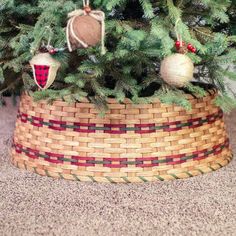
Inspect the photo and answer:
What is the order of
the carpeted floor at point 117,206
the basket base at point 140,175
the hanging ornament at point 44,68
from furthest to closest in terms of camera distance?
the basket base at point 140,175 < the hanging ornament at point 44,68 < the carpeted floor at point 117,206

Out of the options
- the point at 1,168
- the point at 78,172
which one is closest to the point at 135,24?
the point at 78,172

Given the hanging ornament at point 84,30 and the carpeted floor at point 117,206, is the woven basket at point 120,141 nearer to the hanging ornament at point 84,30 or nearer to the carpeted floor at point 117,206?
the carpeted floor at point 117,206

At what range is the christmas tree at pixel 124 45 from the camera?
1.08 meters

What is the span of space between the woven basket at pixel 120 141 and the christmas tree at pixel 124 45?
6 cm

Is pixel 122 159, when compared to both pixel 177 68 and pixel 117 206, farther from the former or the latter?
pixel 177 68

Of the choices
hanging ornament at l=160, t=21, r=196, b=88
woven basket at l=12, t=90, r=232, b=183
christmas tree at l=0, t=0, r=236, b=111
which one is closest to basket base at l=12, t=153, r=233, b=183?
woven basket at l=12, t=90, r=232, b=183

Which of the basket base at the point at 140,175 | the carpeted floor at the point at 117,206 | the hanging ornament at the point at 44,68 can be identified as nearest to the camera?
the carpeted floor at the point at 117,206

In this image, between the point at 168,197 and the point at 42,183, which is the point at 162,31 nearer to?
the point at 168,197

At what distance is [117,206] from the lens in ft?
3.43

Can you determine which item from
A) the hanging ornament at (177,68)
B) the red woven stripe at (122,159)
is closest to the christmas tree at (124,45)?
the hanging ornament at (177,68)

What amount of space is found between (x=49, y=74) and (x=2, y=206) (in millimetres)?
314

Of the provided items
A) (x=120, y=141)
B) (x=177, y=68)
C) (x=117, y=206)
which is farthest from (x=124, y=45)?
(x=117, y=206)

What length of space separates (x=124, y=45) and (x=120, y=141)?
259mm

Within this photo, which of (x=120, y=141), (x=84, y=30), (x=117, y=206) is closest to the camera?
(x=84, y=30)
